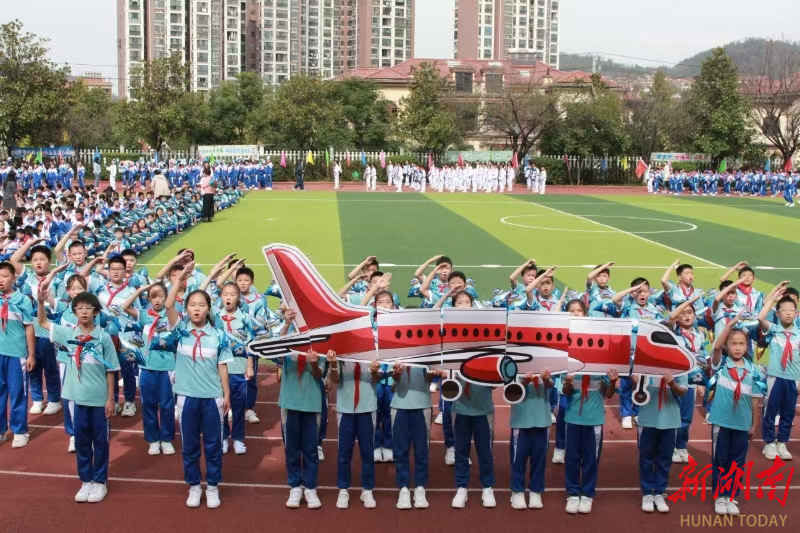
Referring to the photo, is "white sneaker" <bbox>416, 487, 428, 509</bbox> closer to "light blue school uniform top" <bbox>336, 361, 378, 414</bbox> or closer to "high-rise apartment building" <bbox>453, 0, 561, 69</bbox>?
"light blue school uniform top" <bbox>336, 361, 378, 414</bbox>

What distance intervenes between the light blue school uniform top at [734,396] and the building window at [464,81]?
73128 mm

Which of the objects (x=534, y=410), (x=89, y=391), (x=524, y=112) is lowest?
(x=534, y=410)

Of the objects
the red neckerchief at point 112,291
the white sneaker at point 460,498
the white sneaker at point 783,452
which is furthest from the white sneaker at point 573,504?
the red neckerchief at point 112,291

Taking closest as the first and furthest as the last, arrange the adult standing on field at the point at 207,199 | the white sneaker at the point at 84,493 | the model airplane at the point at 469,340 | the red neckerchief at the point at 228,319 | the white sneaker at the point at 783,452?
the model airplane at the point at 469,340
the white sneaker at the point at 84,493
the red neckerchief at the point at 228,319
the white sneaker at the point at 783,452
the adult standing on field at the point at 207,199

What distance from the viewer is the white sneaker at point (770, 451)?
8859mm

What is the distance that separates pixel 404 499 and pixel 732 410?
9.47 feet

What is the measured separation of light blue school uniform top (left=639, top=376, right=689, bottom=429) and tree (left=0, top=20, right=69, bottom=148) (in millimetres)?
41227

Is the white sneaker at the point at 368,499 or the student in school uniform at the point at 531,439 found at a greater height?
the student in school uniform at the point at 531,439

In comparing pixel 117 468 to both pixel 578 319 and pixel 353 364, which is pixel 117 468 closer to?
pixel 353 364

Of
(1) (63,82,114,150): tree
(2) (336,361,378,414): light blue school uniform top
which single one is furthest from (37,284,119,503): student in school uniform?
(1) (63,82,114,150): tree

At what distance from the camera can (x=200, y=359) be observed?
25.0 ft

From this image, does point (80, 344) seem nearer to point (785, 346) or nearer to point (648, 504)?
point (648, 504)

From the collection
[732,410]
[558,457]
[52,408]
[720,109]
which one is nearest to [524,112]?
[720,109]

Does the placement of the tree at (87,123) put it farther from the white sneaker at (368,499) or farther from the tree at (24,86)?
the white sneaker at (368,499)
